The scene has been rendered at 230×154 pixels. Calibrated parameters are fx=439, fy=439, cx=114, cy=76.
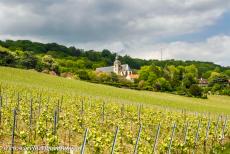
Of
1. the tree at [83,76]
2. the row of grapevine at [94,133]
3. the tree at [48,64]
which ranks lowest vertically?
the row of grapevine at [94,133]

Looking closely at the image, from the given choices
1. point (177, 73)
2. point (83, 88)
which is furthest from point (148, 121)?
point (177, 73)

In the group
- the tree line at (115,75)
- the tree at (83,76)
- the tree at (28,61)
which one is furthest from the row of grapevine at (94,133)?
the tree at (83,76)

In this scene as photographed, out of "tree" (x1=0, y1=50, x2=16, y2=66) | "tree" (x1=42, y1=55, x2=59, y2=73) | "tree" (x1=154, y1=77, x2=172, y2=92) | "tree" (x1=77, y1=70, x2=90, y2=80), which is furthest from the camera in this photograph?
"tree" (x1=77, y1=70, x2=90, y2=80)

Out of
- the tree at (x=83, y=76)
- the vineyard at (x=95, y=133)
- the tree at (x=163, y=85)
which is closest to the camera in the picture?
the vineyard at (x=95, y=133)

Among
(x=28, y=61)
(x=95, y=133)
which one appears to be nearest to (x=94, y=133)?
(x=95, y=133)

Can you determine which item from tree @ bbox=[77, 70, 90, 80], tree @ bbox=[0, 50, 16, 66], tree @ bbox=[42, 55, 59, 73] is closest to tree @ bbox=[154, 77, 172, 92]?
tree @ bbox=[77, 70, 90, 80]

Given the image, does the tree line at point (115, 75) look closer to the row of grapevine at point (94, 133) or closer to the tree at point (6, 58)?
the tree at point (6, 58)

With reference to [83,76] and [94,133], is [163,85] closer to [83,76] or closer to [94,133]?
[83,76]

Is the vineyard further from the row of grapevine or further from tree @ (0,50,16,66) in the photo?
tree @ (0,50,16,66)

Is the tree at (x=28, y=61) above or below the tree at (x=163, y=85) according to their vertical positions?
above

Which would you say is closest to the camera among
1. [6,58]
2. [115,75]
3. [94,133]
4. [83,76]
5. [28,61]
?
[94,133]

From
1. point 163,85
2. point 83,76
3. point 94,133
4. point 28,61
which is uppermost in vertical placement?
point 28,61

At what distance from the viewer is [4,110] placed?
2055 cm

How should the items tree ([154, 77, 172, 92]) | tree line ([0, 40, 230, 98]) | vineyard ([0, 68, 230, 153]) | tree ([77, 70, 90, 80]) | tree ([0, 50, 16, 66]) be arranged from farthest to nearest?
tree ([77, 70, 90, 80])
tree ([154, 77, 172, 92])
tree line ([0, 40, 230, 98])
tree ([0, 50, 16, 66])
vineyard ([0, 68, 230, 153])
